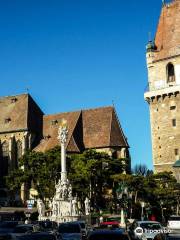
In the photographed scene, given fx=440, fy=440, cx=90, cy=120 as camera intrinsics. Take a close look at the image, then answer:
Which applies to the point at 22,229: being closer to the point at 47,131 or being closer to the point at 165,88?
the point at 165,88

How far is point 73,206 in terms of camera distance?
41125mm

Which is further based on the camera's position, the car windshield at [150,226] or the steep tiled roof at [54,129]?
the steep tiled roof at [54,129]

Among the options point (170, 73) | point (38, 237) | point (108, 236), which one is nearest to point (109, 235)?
point (108, 236)

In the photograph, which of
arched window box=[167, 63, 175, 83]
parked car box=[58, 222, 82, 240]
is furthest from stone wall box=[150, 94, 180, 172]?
parked car box=[58, 222, 82, 240]

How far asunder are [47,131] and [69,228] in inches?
1769

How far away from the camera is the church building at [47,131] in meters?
59.1

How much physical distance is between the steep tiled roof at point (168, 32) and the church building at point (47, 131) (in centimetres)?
1097

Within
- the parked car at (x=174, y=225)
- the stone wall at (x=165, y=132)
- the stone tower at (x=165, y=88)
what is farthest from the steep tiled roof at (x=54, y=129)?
the parked car at (x=174, y=225)

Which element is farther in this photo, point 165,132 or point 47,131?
point 47,131

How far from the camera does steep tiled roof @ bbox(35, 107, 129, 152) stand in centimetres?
5888

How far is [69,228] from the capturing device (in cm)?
2056

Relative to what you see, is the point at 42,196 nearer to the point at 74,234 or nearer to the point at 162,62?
the point at 162,62

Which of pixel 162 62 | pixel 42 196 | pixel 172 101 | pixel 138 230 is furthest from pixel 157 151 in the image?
pixel 138 230

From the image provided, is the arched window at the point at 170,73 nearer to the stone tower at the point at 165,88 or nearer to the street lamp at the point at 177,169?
the stone tower at the point at 165,88
